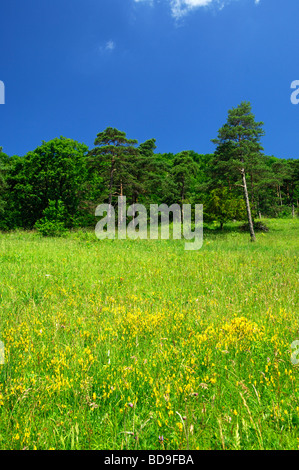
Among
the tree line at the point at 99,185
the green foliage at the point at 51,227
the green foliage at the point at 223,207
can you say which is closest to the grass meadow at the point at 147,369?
the green foliage at the point at 51,227

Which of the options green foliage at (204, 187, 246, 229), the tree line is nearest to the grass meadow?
green foliage at (204, 187, 246, 229)

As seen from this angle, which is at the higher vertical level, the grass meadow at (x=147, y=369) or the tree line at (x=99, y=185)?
the tree line at (x=99, y=185)

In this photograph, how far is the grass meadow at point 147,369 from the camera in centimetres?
186

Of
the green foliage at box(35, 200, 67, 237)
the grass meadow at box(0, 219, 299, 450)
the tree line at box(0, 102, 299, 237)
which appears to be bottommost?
the grass meadow at box(0, 219, 299, 450)

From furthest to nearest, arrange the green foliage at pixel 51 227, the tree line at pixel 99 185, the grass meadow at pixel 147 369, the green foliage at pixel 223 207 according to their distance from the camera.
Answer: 1. the tree line at pixel 99 185
2. the green foliage at pixel 223 207
3. the green foliage at pixel 51 227
4. the grass meadow at pixel 147 369

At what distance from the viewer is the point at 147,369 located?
2529mm

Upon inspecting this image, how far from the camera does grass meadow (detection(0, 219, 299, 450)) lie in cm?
186

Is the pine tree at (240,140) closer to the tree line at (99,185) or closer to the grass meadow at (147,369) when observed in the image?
the tree line at (99,185)

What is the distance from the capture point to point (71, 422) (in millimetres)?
1932

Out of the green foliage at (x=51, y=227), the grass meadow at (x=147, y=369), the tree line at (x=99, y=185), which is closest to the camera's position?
the grass meadow at (x=147, y=369)

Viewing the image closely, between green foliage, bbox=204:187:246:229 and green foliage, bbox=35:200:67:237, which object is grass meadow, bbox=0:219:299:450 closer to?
green foliage, bbox=35:200:67:237

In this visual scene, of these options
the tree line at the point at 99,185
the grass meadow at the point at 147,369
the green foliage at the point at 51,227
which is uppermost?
the tree line at the point at 99,185

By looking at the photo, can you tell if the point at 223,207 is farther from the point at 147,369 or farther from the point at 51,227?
the point at 147,369

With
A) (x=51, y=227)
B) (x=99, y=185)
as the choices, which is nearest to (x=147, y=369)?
(x=51, y=227)
